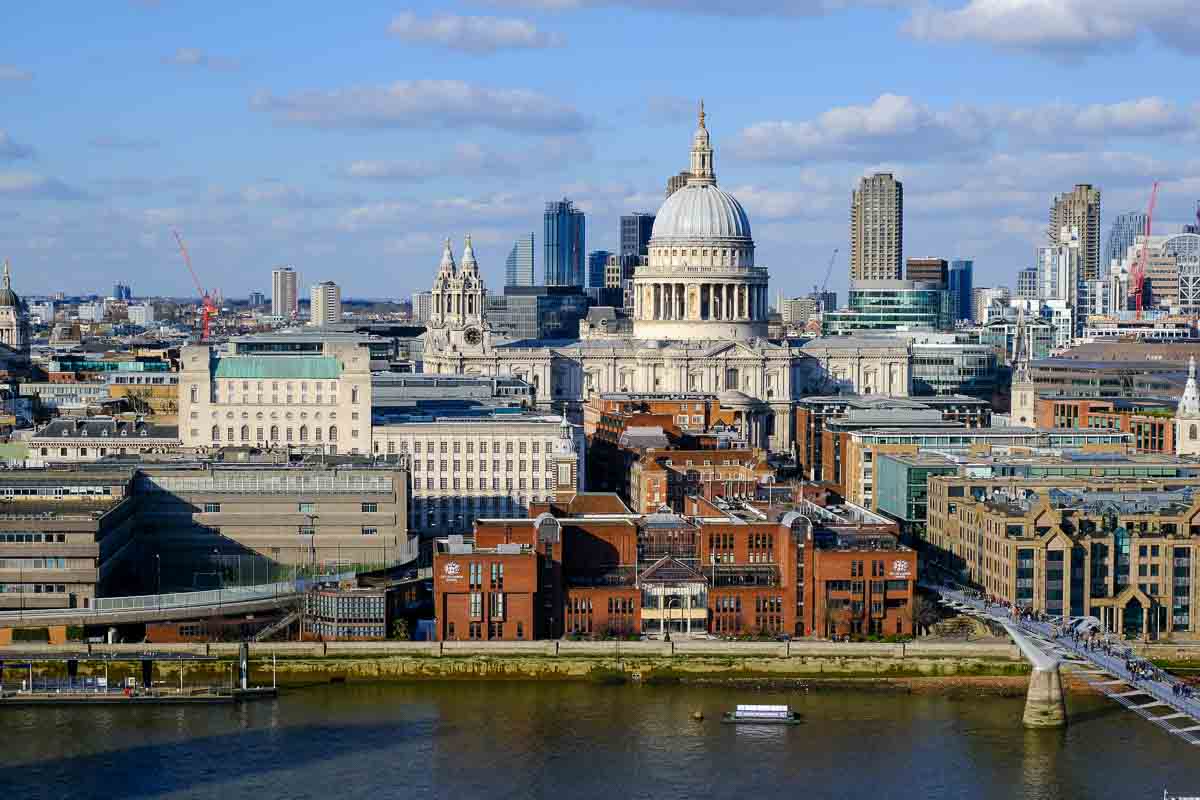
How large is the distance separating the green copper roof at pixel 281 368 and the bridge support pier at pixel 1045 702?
35570 mm

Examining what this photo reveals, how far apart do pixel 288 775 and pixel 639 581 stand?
1588 centimetres

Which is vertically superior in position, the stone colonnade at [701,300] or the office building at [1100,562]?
the stone colonnade at [701,300]

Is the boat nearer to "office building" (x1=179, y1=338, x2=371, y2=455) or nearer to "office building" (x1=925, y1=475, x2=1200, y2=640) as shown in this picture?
"office building" (x1=925, y1=475, x2=1200, y2=640)

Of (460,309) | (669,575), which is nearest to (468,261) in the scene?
(460,309)

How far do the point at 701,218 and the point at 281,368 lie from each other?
134ft

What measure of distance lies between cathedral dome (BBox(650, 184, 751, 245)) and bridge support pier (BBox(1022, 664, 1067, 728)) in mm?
65215

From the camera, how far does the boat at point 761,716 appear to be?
2228 inches

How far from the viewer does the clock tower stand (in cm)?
11506

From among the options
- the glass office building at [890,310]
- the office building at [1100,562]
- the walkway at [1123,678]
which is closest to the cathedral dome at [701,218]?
the glass office building at [890,310]

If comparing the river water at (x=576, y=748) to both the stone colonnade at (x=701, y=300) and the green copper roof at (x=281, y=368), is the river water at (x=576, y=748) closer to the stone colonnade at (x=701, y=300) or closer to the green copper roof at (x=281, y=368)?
the green copper roof at (x=281, y=368)

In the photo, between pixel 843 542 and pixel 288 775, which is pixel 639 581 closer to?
pixel 843 542

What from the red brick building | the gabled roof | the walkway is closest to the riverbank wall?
the walkway

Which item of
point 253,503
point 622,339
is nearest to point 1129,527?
point 253,503

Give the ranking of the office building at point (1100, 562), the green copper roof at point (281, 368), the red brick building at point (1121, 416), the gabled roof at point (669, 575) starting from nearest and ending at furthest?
the gabled roof at point (669, 575)
the office building at point (1100, 562)
the green copper roof at point (281, 368)
the red brick building at point (1121, 416)
